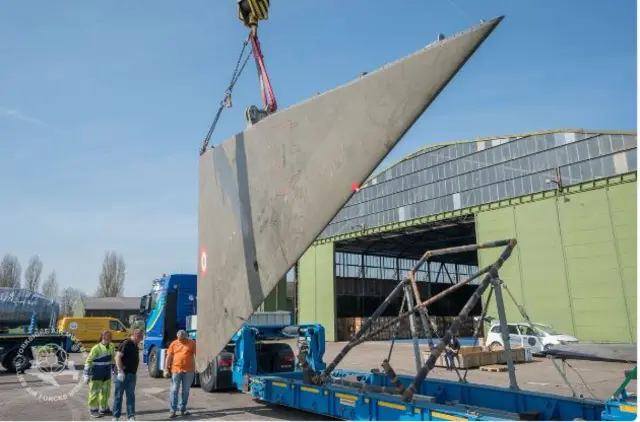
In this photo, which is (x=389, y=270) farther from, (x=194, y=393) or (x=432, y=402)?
(x=432, y=402)

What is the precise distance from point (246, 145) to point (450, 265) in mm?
41097

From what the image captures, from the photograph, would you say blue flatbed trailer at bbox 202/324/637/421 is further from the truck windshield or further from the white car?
the white car

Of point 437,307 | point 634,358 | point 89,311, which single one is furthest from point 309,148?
point 89,311

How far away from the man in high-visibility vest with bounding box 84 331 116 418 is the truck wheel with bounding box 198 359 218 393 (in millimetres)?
2162

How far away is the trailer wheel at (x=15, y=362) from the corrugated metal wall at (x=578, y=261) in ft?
61.7

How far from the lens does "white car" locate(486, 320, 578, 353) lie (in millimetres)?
17875

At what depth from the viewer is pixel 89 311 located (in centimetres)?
5259

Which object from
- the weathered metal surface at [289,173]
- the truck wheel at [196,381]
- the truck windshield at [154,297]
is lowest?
the truck wheel at [196,381]

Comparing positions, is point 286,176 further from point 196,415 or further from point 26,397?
point 26,397

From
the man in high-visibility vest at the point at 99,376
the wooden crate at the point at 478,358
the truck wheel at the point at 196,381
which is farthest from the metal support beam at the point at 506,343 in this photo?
the wooden crate at the point at 478,358

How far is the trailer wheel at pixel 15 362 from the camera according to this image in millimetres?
14842

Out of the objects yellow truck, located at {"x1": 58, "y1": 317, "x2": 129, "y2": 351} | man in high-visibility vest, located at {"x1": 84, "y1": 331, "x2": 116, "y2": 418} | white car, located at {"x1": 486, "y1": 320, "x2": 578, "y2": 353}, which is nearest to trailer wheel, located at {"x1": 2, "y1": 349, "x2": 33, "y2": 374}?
man in high-visibility vest, located at {"x1": 84, "y1": 331, "x2": 116, "y2": 418}

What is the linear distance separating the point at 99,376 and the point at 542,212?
61.2 feet

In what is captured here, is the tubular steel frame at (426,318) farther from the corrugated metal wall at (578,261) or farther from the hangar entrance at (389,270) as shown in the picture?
the hangar entrance at (389,270)
